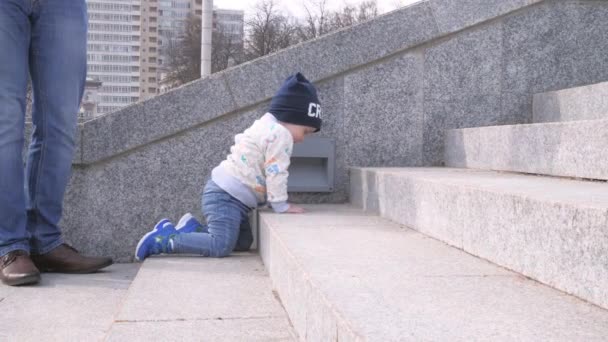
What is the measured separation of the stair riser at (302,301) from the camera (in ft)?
5.04

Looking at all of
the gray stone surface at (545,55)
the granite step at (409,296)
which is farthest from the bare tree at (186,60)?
the granite step at (409,296)

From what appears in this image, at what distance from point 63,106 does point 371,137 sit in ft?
6.57

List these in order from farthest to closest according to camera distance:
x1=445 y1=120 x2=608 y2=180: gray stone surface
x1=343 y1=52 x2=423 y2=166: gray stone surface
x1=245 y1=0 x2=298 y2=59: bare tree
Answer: x1=245 y1=0 x2=298 y2=59: bare tree < x1=343 y1=52 x2=423 y2=166: gray stone surface < x1=445 y1=120 x2=608 y2=180: gray stone surface

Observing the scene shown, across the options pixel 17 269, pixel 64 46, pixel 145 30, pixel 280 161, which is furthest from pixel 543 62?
pixel 145 30

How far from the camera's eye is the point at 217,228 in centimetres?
351

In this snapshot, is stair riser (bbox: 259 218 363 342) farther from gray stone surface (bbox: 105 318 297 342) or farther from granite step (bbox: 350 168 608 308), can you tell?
granite step (bbox: 350 168 608 308)

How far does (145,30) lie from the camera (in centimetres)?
8400

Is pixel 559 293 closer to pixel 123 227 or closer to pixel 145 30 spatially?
pixel 123 227

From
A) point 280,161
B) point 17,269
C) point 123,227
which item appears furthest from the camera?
point 123,227

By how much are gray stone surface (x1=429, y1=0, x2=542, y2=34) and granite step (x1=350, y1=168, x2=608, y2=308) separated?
168 centimetres

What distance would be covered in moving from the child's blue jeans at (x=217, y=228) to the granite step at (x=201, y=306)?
183 millimetres

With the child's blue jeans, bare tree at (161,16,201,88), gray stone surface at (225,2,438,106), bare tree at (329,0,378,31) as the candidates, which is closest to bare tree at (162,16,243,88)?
bare tree at (161,16,201,88)

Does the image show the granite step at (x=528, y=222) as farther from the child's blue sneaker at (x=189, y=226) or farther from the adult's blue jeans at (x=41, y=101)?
the adult's blue jeans at (x=41, y=101)

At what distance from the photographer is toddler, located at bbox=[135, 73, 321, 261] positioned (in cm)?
345
